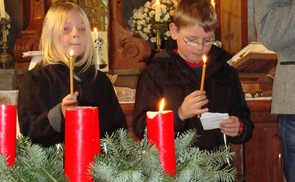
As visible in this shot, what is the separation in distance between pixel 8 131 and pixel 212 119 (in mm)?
1258

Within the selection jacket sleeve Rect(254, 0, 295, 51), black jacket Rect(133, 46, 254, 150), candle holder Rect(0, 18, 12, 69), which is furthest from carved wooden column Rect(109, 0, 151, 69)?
jacket sleeve Rect(254, 0, 295, 51)

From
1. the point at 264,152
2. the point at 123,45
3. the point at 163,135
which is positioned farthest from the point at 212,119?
the point at 123,45

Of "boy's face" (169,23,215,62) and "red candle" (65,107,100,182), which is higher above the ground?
"boy's face" (169,23,215,62)

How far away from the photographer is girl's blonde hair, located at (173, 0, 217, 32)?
6.93ft

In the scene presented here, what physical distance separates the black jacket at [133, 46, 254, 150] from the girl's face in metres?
0.27

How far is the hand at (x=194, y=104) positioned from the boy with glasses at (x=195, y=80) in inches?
4.1

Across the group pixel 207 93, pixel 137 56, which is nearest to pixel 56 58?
pixel 207 93

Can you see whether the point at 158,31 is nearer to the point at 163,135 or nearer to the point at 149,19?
the point at 149,19

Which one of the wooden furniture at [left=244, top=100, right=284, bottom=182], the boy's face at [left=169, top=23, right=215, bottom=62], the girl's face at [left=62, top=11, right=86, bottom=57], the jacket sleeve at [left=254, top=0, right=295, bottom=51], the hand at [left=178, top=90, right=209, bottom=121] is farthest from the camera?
the wooden furniture at [left=244, top=100, right=284, bottom=182]

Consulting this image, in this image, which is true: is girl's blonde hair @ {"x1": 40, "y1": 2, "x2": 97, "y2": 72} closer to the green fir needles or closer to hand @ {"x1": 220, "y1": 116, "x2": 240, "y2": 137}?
hand @ {"x1": 220, "y1": 116, "x2": 240, "y2": 137}

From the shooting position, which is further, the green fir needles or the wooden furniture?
the wooden furniture

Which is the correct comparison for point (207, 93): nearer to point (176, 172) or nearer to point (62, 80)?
point (62, 80)

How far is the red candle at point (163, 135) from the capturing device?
0.80 meters

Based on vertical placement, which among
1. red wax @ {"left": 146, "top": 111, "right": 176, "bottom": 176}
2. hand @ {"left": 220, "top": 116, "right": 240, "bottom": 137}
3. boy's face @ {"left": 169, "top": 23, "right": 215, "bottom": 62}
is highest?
boy's face @ {"left": 169, "top": 23, "right": 215, "bottom": 62}
